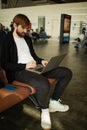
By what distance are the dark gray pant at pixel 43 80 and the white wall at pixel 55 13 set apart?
51.0 ft

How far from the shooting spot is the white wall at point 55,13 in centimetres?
1691

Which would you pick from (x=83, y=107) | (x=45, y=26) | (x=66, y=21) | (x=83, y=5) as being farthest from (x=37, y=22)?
(x=83, y=107)

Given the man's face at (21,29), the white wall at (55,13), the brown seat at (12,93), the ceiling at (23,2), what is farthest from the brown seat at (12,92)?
the ceiling at (23,2)

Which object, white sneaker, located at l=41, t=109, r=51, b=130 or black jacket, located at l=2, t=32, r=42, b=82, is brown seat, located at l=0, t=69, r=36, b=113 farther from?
white sneaker, located at l=41, t=109, r=51, b=130

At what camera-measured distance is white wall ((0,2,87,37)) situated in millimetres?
16911

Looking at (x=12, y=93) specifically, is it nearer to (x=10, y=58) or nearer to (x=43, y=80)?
(x=43, y=80)

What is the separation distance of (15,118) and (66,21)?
1136 centimetres

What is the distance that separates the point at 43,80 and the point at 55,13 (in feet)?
57.1

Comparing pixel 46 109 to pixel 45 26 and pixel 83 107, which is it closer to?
pixel 83 107

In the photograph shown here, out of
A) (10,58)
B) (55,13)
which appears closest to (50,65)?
(10,58)

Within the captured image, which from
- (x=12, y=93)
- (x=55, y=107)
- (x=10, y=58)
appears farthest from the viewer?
(x=55, y=107)

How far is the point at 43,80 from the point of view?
68.7 inches

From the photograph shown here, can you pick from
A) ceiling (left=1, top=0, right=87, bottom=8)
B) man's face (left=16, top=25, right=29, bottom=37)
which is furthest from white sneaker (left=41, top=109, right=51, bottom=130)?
ceiling (left=1, top=0, right=87, bottom=8)

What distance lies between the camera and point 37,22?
19609 millimetres
